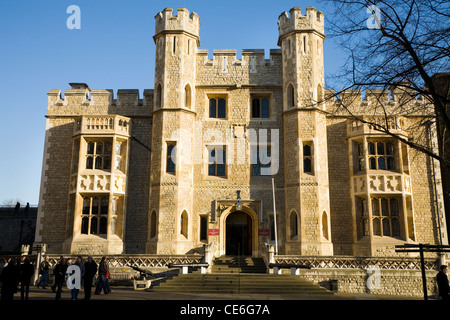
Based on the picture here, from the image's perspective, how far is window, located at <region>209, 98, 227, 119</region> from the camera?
825 inches

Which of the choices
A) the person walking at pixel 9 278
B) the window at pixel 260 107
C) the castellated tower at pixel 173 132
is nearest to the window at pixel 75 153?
the castellated tower at pixel 173 132

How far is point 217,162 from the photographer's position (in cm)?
2028

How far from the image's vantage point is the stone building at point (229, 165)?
61.3ft

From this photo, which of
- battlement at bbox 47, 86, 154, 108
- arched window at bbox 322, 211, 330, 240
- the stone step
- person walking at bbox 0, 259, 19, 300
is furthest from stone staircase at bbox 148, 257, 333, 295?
battlement at bbox 47, 86, 154, 108

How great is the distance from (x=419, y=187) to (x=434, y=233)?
2281 millimetres

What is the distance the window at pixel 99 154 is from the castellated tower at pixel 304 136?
29.1 feet

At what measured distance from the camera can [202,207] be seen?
19.5 m

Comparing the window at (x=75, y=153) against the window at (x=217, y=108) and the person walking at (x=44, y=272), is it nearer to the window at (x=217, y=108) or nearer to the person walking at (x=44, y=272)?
the person walking at (x=44, y=272)

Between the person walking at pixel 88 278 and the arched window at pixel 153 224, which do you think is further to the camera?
the arched window at pixel 153 224

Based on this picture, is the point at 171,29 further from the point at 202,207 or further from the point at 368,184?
the point at 368,184

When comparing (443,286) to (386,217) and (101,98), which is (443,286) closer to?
(386,217)

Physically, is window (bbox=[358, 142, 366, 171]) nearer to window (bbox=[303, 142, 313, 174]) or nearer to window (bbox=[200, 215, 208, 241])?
window (bbox=[303, 142, 313, 174])

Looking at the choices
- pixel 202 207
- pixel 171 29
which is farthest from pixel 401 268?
pixel 171 29
